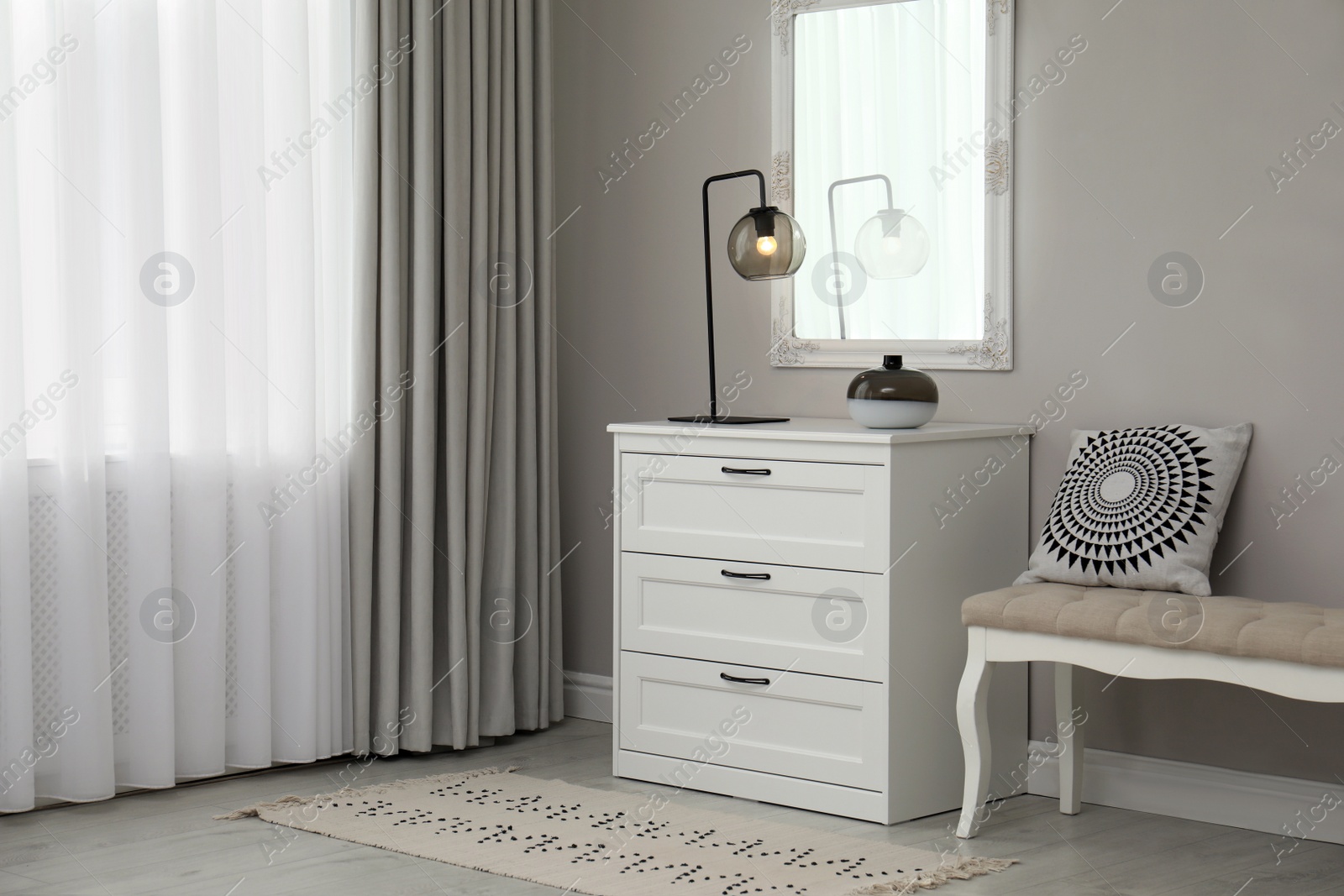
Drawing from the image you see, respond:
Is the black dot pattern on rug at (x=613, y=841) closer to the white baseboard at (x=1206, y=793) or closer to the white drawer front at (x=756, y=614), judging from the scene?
the white drawer front at (x=756, y=614)

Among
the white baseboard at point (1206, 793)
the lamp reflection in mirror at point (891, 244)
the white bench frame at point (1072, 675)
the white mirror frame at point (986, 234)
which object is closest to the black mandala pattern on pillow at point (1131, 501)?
the white bench frame at point (1072, 675)

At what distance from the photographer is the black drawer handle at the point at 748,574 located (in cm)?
306

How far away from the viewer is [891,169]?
3.37 m

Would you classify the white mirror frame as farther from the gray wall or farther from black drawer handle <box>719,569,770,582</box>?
black drawer handle <box>719,569,770,582</box>

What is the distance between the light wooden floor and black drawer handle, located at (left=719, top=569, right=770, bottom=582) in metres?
0.50

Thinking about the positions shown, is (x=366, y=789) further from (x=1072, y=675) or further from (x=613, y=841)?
(x=1072, y=675)

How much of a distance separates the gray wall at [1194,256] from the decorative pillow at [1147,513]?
0.40ft

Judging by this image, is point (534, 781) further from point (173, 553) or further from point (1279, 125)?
point (1279, 125)

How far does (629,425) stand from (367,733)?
1.00m

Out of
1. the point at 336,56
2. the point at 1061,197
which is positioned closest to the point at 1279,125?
the point at 1061,197

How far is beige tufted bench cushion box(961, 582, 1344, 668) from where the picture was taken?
2.39m

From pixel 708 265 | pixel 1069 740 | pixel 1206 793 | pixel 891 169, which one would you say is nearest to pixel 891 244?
pixel 891 169

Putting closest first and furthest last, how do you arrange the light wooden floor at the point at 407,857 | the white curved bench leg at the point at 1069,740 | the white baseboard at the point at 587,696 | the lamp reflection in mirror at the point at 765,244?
the light wooden floor at the point at 407,857 < the white curved bench leg at the point at 1069,740 < the lamp reflection in mirror at the point at 765,244 < the white baseboard at the point at 587,696

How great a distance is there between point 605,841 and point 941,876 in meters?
0.67
